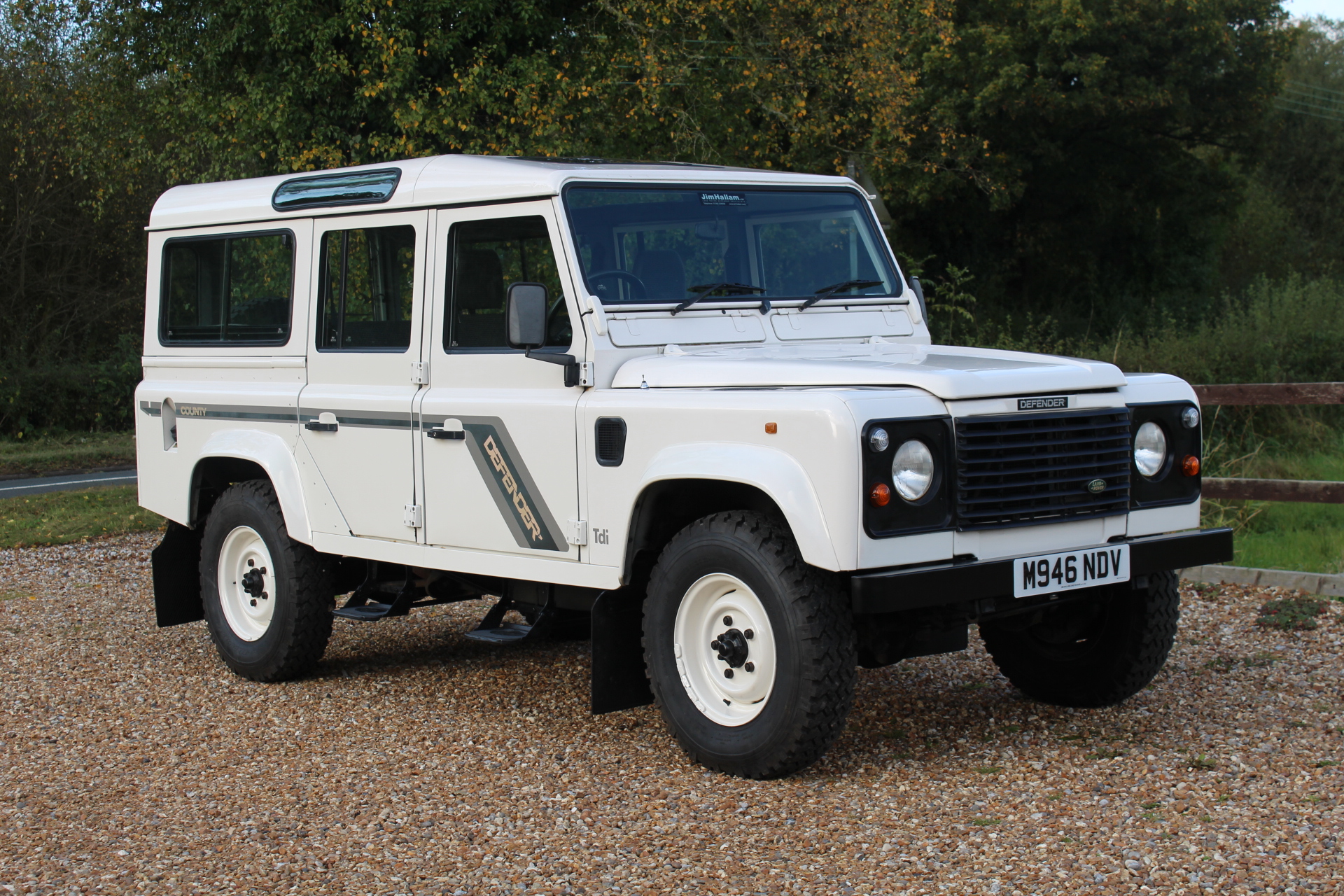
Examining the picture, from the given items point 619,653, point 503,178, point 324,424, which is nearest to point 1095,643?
point 619,653

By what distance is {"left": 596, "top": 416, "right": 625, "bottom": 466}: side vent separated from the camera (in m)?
5.07

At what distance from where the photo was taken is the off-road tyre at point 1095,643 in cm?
544

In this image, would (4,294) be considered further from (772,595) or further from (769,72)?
(772,595)

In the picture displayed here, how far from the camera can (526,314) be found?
514cm

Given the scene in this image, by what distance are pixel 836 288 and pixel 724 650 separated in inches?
72.3

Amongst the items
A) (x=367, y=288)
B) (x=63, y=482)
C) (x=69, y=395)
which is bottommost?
(x=63, y=482)

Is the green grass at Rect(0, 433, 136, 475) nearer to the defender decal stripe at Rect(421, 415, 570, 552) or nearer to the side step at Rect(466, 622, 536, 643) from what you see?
the side step at Rect(466, 622, 536, 643)

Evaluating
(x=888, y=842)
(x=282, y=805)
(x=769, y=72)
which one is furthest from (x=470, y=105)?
(x=888, y=842)

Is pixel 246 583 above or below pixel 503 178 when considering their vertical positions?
below

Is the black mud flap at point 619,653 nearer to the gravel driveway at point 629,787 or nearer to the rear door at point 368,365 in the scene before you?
the gravel driveway at point 629,787

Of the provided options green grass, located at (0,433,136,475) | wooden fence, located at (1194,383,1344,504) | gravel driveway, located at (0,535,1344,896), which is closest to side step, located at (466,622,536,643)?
gravel driveway, located at (0,535,1344,896)

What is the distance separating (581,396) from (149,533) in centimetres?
807

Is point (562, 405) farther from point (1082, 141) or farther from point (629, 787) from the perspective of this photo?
point (1082, 141)

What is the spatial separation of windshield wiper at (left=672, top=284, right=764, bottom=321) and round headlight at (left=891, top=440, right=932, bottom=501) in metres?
1.39
